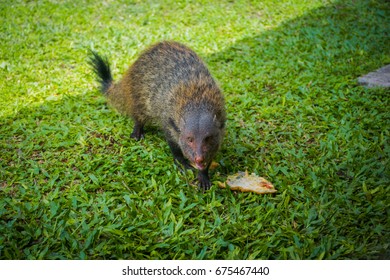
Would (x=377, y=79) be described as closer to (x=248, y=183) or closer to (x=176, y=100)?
(x=248, y=183)

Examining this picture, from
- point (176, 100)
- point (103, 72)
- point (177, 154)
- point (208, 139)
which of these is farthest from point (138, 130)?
point (208, 139)

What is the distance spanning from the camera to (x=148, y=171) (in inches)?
154

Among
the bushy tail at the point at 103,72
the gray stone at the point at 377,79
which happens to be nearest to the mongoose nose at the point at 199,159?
the bushy tail at the point at 103,72

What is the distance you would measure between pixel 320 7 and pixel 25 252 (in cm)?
756

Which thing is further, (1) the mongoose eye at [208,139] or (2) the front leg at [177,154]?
(2) the front leg at [177,154]

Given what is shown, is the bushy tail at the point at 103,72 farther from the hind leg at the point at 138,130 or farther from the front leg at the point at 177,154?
the front leg at the point at 177,154

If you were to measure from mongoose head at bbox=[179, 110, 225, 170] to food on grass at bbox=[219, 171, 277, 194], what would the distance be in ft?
1.05

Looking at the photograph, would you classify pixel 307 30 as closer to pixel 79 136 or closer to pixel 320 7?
pixel 320 7

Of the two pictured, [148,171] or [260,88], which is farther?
[260,88]

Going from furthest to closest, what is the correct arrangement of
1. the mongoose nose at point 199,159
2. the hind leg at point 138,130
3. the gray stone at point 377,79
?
the gray stone at point 377,79
the hind leg at point 138,130
the mongoose nose at point 199,159

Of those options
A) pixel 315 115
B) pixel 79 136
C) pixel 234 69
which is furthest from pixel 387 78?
pixel 79 136

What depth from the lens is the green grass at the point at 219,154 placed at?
3.07 metres

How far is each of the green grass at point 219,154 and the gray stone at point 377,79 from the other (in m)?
0.18

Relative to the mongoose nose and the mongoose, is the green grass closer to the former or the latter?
the mongoose
